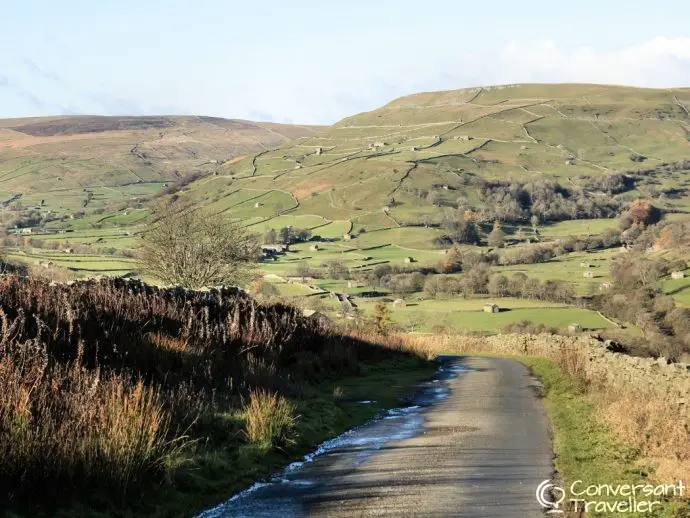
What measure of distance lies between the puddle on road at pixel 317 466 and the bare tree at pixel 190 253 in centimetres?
3028

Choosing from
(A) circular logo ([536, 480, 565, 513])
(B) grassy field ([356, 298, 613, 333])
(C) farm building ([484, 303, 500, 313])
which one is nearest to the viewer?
(A) circular logo ([536, 480, 565, 513])

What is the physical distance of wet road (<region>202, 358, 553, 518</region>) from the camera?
8742 millimetres

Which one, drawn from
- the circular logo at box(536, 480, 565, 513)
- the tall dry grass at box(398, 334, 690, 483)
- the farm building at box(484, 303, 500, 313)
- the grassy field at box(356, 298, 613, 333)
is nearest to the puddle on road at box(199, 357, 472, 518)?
the circular logo at box(536, 480, 565, 513)

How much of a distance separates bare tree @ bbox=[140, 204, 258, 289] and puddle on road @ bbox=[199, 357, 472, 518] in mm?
30276

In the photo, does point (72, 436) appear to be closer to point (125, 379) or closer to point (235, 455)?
point (235, 455)

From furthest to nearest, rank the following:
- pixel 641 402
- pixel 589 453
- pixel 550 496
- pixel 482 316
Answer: pixel 482 316 → pixel 641 402 → pixel 589 453 → pixel 550 496

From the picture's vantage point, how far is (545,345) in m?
39.1

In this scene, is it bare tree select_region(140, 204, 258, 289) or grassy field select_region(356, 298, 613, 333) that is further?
grassy field select_region(356, 298, 613, 333)

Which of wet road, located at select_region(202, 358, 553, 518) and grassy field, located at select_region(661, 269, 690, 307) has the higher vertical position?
wet road, located at select_region(202, 358, 553, 518)

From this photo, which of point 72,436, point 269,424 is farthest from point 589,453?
point 72,436

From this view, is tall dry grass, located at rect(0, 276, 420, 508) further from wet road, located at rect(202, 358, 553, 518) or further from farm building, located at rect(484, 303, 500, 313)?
farm building, located at rect(484, 303, 500, 313)

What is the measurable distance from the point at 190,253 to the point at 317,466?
121 ft

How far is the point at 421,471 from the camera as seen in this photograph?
34.0 feet

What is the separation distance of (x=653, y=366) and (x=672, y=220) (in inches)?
5801
